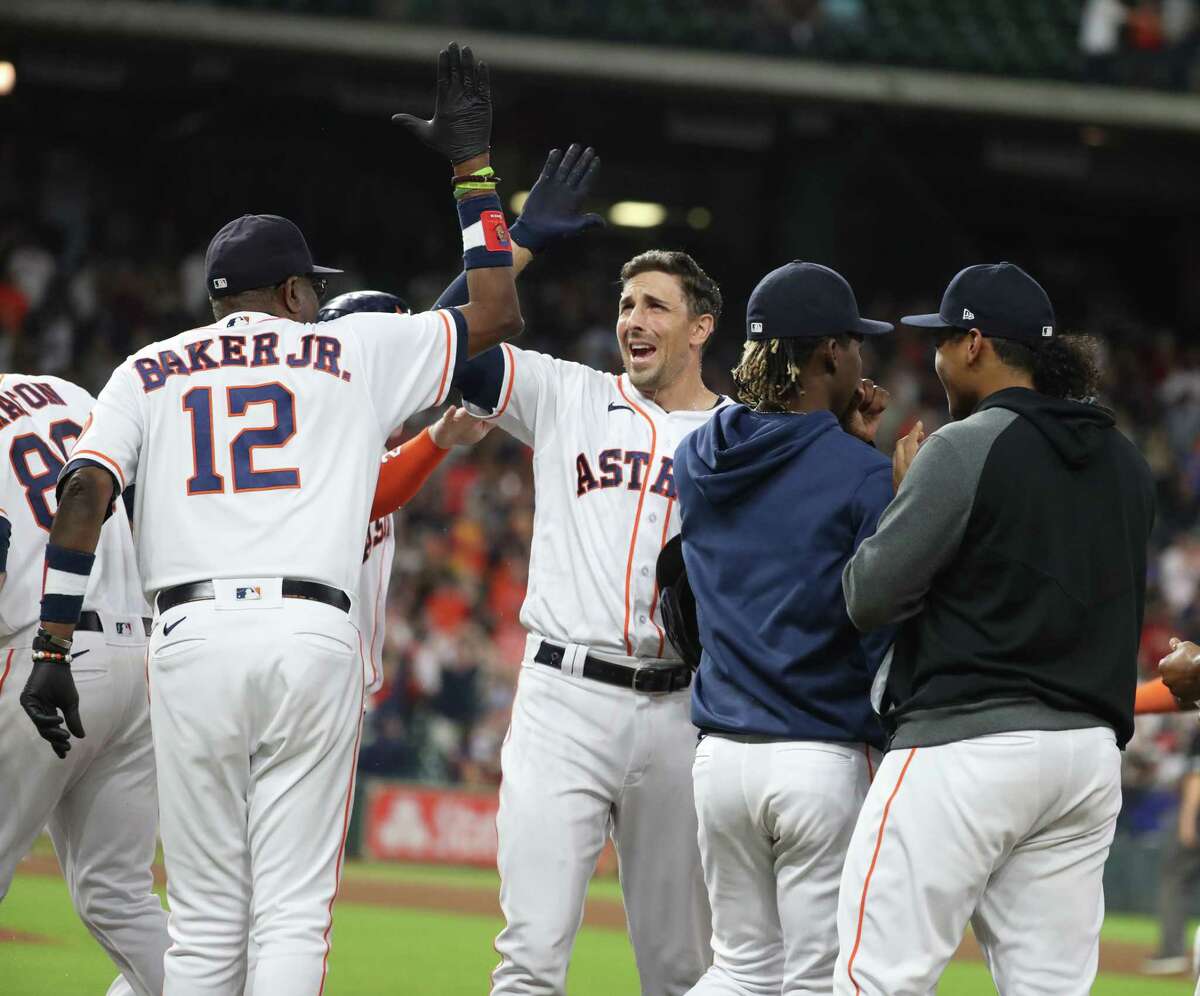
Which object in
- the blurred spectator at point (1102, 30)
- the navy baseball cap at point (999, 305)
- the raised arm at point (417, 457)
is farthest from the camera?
the blurred spectator at point (1102, 30)

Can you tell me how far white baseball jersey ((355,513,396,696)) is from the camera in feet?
16.8

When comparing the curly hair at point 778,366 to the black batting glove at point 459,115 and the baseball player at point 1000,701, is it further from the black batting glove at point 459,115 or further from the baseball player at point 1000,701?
the black batting glove at point 459,115

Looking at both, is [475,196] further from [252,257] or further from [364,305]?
[364,305]

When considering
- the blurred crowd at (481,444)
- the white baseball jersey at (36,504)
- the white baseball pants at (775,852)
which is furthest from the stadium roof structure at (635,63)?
the white baseball pants at (775,852)

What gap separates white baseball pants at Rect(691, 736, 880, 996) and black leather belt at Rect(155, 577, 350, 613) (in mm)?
951

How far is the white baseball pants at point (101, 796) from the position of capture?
460 centimetres

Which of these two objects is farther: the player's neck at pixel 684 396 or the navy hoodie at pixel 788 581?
the player's neck at pixel 684 396

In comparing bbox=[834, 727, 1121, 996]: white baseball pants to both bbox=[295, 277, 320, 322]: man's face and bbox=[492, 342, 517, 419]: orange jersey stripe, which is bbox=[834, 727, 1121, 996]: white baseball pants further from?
bbox=[295, 277, 320, 322]: man's face

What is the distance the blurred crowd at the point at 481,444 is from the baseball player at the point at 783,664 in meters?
9.49

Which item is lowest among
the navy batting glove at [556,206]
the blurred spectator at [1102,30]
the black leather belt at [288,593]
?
the black leather belt at [288,593]

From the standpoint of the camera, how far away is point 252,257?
14.4 feet

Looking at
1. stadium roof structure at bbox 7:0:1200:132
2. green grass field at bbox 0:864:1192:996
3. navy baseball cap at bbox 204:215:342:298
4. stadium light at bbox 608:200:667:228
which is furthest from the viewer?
stadium light at bbox 608:200:667:228

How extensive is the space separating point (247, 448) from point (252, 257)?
55 centimetres

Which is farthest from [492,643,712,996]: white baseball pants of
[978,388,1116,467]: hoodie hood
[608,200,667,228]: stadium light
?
[608,200,667,228]: stadium light
